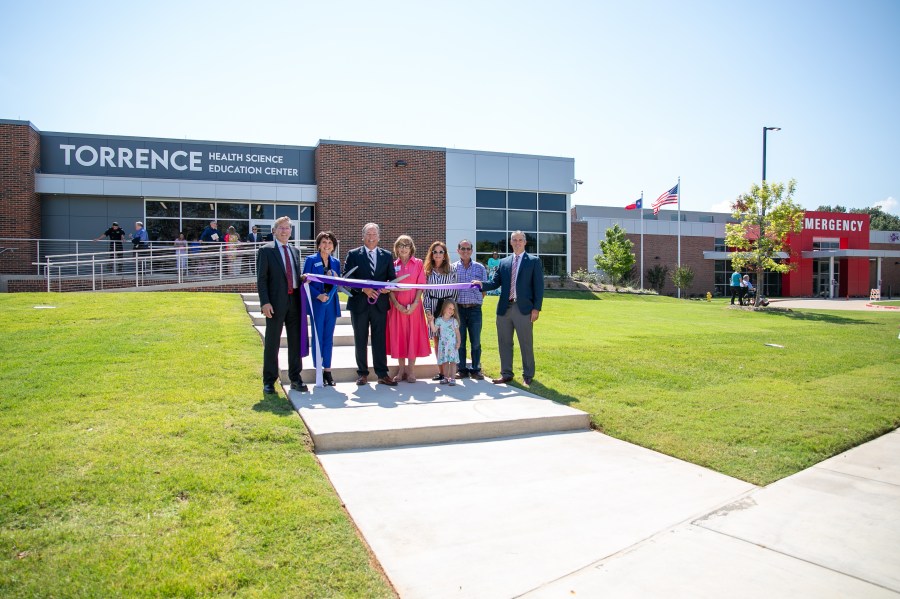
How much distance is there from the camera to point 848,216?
42938 millimetres

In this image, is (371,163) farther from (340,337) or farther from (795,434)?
(795,434)

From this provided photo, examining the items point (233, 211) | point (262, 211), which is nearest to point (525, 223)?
point (262, 211)

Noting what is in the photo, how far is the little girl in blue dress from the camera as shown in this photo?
25.1ft

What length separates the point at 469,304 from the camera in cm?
797

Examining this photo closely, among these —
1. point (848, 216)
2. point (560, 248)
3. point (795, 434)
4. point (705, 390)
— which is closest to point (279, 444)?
point (795, 434)

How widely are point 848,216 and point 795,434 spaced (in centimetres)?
4557

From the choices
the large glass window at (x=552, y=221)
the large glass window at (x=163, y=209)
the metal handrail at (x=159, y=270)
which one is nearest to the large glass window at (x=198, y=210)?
the large glass window at (x=163, y=209)

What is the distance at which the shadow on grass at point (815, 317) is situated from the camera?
18297 millimetres

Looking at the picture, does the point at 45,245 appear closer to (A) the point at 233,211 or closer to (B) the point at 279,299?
(A) the point at 233,211

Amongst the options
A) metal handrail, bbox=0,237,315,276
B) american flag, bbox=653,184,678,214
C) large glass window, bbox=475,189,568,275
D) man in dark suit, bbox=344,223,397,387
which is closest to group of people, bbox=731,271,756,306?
large glass window, bbox=475,189,568,275

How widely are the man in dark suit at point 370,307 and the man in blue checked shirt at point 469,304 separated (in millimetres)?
958

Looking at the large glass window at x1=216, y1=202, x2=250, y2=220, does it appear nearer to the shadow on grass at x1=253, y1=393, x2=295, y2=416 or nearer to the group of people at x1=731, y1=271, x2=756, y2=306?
the shadow on grass at x1=253, y1=393, x2=295, y2=416

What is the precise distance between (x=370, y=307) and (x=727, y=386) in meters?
4.92

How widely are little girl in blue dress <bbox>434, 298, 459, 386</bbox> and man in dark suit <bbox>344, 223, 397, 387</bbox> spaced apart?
27.3 inches
